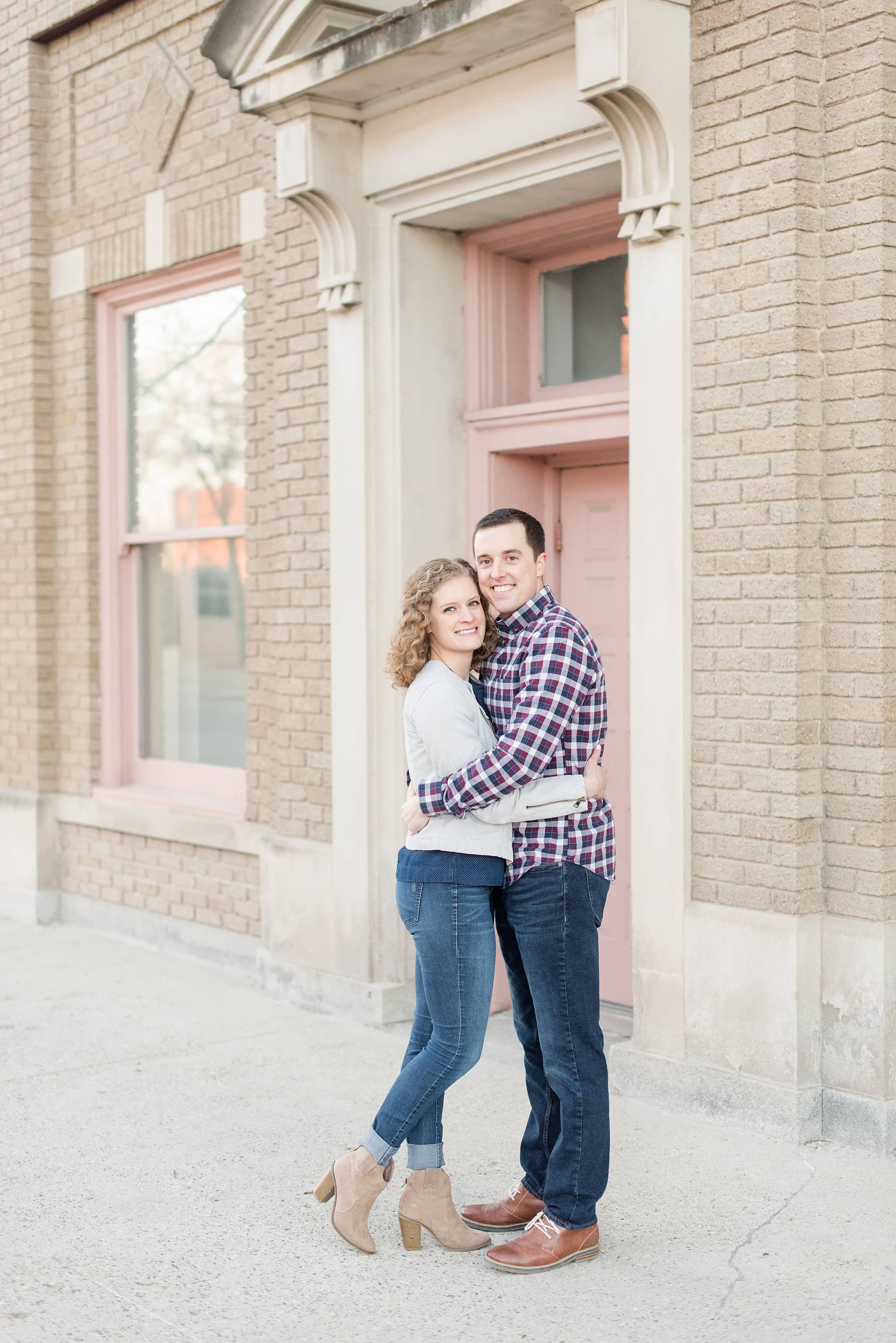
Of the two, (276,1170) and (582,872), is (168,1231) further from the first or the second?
(582,872)

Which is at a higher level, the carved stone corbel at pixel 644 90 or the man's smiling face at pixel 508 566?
the carved stone corbel at pixel 644 90

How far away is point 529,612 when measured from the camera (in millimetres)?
3871

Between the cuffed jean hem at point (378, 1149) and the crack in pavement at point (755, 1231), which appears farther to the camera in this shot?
the cuffed jean hem at point (378, 1149)

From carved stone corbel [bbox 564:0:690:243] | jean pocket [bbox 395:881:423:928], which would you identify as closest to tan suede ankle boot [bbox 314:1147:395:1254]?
jean pocket [bbox 395:881:423:928]

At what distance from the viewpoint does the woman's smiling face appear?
12.4 ft

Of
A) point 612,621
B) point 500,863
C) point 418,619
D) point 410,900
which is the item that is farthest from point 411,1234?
point 612,621

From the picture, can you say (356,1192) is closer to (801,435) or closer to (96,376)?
(801,435)

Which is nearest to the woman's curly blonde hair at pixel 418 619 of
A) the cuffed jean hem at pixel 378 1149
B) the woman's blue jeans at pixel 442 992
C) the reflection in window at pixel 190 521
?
the woman's blue jeans at pixel 442 992

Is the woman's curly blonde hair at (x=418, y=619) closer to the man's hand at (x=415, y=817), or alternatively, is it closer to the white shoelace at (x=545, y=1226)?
the man's hand at (x=415, y=817)

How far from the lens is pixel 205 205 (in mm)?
7305

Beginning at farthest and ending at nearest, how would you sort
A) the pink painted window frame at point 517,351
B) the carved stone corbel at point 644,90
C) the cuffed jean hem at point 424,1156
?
the pink painted window frame at point 517,351 < the carved stone corbel at point 644,90 < the cuffed jean hem at point 424,1156

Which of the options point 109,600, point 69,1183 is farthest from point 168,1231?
point 109,600

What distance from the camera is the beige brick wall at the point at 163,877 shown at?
727 cm

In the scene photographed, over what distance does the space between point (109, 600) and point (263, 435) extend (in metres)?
1.76
